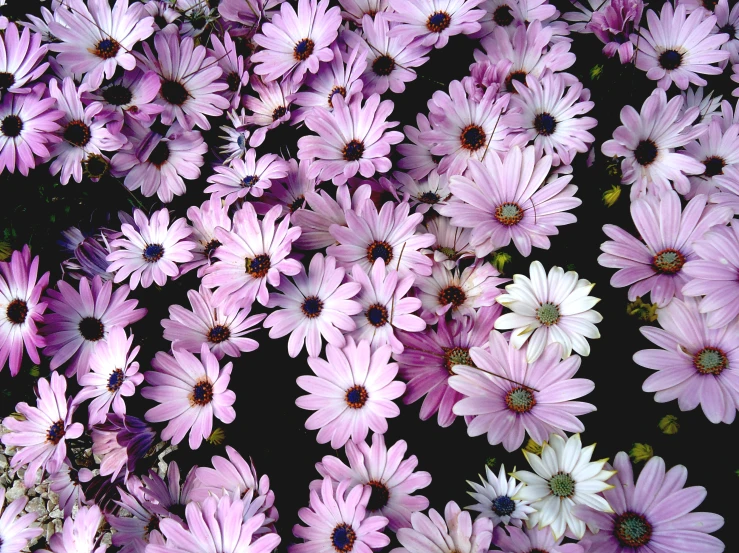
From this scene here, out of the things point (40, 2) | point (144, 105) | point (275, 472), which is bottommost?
point (275, 472)

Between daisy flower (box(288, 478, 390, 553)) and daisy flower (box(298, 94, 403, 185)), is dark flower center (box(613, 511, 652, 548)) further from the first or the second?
daisy flower (box(298, 94, 403, 185))

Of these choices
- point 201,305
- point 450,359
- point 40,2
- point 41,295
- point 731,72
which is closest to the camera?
point 450,359

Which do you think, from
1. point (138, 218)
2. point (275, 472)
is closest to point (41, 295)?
point (138, 218)

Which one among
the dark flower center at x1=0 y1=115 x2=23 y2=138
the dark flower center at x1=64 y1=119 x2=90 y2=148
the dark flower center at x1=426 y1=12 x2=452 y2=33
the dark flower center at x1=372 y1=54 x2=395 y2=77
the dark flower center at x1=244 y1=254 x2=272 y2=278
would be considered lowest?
the dark flower center at x1=244 y1=254 x2=272 y2=278

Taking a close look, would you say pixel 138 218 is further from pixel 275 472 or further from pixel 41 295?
pixel 275 472

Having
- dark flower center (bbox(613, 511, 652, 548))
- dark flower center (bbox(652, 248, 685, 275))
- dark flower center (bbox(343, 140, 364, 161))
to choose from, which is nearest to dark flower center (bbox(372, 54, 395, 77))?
dark flower center (bbox(343, 140, 364, 161))

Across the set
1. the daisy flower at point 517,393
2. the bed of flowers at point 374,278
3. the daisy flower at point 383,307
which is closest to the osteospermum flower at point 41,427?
the bed of flowers at point 374,278
